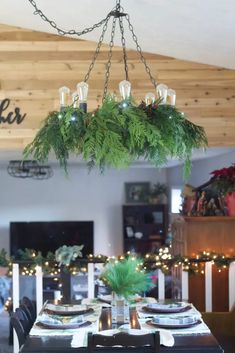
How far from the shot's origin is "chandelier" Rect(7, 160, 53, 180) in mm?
8976

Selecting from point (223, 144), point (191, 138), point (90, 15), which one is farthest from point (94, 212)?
point (191, 138)

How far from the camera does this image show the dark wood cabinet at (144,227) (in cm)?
1099

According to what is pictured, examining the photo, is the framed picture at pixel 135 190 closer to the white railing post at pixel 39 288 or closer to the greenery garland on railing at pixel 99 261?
the greenery garland on railing at pixel 99 261

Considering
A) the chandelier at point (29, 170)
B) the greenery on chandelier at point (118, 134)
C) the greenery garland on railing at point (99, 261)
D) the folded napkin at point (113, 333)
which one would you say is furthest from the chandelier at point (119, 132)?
the chandelier at point (29, 170)

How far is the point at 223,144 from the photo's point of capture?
5.96 metres

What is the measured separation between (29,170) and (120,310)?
610 centimetres

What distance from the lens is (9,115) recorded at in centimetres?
581

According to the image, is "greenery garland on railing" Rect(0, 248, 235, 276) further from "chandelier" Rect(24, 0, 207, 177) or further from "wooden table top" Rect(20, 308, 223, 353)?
"chandelier" Rect(24, 0, 207, 177)

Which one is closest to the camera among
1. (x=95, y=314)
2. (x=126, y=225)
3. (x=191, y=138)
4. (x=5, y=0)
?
(x=191, y=138)

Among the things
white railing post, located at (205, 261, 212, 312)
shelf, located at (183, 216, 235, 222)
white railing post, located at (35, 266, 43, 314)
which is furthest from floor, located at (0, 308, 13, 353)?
shelf, located at (183, 216, 235, 222)

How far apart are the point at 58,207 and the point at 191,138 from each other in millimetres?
8136

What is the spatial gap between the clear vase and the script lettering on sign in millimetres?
2646

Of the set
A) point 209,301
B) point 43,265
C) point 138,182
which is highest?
point 138,182

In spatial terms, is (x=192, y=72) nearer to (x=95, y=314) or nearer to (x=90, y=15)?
(x=90, y=15)
